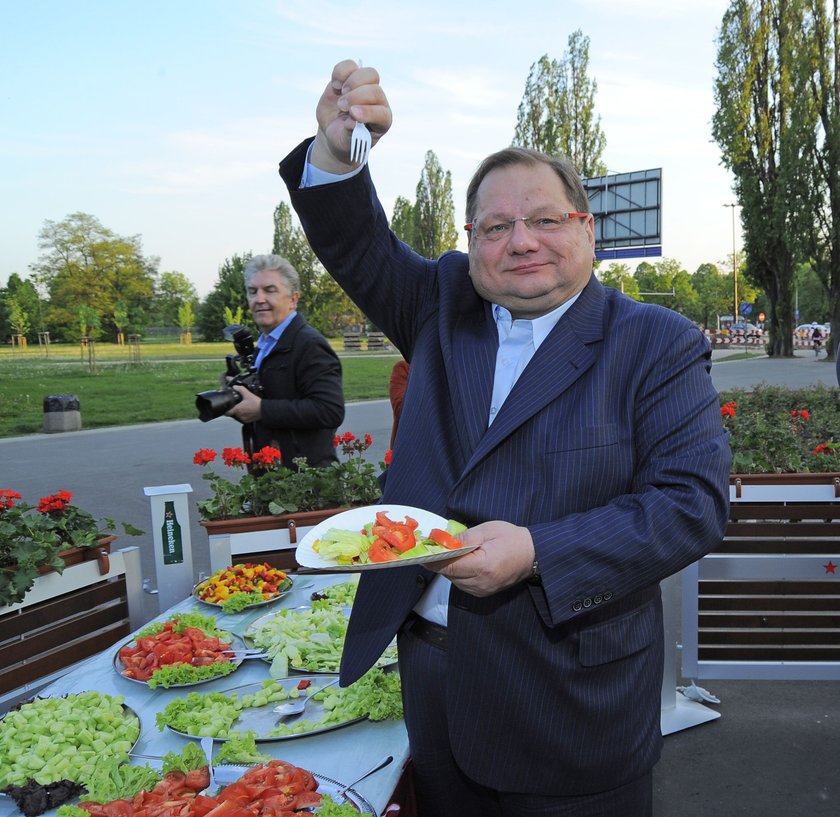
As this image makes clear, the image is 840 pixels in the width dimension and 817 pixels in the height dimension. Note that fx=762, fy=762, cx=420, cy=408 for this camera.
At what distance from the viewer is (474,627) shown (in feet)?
4.99

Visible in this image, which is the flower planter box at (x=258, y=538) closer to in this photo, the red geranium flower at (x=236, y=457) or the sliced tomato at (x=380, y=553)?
the red geranium flower at (x=236, y=457)

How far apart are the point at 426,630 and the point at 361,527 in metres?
0.31

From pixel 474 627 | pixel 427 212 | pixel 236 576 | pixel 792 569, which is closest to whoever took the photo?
pixel 474 627

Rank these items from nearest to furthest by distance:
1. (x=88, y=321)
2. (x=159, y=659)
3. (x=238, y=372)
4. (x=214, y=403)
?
(x=159, y=659), (x=214, y=403), (x=238, y=372), (x=88, y=321)

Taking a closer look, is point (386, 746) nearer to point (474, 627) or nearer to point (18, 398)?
point (474, 627)

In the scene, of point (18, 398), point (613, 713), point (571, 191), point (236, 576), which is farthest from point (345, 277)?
point (18, 398)

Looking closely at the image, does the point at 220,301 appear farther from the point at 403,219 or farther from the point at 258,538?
the point at 258,538

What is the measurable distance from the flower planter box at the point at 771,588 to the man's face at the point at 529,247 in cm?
258

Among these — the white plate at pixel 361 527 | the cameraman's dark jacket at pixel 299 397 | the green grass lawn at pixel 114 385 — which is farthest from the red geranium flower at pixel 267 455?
the green grass lawn at pixel 114 385

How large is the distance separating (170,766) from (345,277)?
46.8 inches

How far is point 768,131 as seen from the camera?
31578mm

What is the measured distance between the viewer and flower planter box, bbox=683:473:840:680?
3801mm

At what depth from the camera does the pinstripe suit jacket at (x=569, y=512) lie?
1389 mm

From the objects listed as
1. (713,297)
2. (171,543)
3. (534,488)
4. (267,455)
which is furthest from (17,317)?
(713,297)
